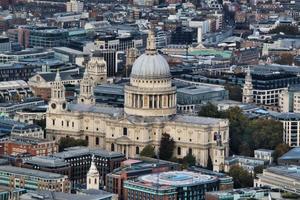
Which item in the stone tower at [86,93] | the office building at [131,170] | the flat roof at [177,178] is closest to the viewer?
the flat roof at [177,178]

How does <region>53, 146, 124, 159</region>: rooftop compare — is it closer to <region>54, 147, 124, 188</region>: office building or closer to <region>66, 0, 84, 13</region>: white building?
<region>54, 147, 124, 188</region>: office building

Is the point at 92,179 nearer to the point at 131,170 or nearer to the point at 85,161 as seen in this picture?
→ the point at 131,170

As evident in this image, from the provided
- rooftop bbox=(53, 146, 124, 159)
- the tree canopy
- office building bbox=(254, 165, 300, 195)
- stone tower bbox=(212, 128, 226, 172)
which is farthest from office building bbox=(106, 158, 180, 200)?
the tree canopy

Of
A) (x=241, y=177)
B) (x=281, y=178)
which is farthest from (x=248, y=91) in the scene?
(x=281, y=178)

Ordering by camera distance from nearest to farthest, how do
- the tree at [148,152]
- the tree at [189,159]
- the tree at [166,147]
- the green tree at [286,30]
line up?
the tree at [189,159] → the tree at [148,152] → the tree at [166,147] → the green tree at [286,30]

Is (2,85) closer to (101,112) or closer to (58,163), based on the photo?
(101,112)

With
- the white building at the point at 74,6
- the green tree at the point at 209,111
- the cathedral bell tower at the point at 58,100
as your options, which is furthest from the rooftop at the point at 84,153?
the white building at the point at 74,6

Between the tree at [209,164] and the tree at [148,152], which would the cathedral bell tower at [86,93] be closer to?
the tree at [148,152]
